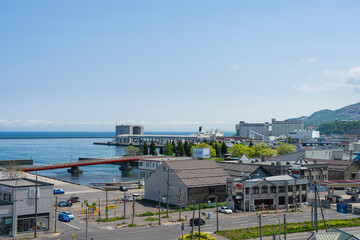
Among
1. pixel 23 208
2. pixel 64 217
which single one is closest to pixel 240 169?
pixel 64 217

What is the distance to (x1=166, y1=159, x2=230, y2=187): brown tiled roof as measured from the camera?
72.2 metres

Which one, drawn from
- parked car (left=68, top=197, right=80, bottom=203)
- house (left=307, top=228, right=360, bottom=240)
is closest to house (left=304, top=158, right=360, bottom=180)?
parked car (left=68, top=197, right=80, bottom=203)

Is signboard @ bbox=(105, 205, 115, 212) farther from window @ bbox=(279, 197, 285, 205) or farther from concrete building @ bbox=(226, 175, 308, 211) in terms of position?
window @ bbox=(279, 197, 285, 205)

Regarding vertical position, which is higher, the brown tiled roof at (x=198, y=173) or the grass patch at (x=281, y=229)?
the brown tiled roof at (x=198, y=173)

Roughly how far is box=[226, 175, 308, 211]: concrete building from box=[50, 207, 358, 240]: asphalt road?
5.03m

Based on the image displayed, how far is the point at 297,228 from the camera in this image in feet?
163

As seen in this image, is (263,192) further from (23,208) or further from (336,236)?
(23,208)

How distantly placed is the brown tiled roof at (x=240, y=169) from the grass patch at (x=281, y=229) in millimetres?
25807

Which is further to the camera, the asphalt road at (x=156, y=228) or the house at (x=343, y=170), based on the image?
the house at (x=343, y=170)

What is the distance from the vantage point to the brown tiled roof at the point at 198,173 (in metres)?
72.2

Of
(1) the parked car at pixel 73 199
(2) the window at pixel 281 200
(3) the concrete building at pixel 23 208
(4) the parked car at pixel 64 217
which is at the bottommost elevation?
(1) the parked car at pixel 73 199

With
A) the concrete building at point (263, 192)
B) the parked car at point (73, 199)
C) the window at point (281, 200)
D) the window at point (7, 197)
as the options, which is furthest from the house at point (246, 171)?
the window at point (7, 197)

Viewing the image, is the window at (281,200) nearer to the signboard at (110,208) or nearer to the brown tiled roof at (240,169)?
the brown tiled roof at (240,169)

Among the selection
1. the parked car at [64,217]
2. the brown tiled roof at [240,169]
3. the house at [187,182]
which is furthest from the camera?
the brown tiled roof at [240,169]
